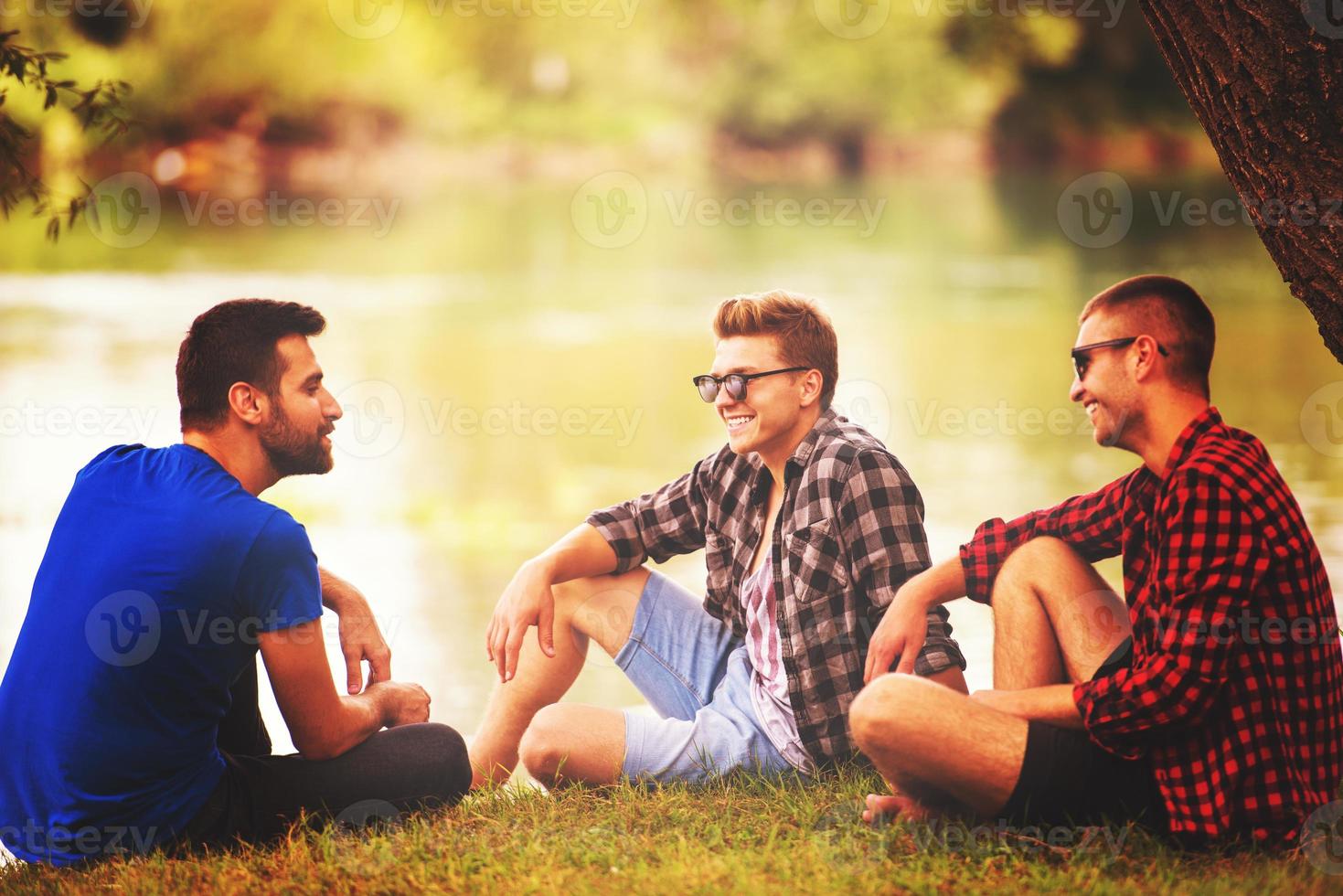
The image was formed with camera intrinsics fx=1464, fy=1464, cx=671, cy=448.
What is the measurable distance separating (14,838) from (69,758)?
276 mm

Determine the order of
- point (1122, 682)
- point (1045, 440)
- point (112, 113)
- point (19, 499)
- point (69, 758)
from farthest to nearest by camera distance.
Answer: point (1045, 440)
point (19, 499)
point (112, 113)
point (69, 758)
point (1122, 682)

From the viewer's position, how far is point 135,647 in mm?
2947

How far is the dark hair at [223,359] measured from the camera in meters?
3.17

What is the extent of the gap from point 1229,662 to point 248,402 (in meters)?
2.07

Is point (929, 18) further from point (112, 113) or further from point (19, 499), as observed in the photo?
point (112, 113)

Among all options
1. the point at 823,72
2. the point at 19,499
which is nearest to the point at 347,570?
the point at 19,499

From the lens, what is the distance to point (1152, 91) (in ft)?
124
